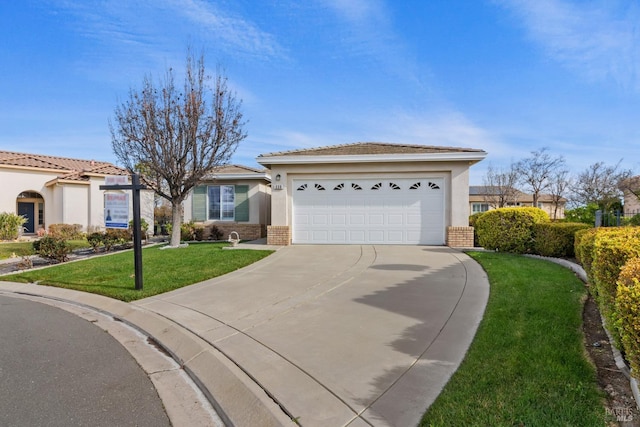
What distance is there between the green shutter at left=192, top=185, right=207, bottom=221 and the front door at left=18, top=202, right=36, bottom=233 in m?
13.7

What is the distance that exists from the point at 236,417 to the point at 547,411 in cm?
250

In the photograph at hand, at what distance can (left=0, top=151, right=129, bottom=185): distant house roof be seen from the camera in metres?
21.8

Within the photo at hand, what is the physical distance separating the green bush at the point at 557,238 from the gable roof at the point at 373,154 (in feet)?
12.6

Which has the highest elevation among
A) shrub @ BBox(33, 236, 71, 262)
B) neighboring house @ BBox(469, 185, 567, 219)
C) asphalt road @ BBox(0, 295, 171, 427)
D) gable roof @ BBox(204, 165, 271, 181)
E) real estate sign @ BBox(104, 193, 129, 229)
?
gable roof @ BBox(204, 165, 271, 181)

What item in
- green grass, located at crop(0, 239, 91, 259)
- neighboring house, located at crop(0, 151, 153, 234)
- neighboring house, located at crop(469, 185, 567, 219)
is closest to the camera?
green grass, located at crop(0, 239, 91, 259)

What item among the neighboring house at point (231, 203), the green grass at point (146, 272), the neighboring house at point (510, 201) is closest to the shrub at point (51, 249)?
the green grass at point (146, 272)

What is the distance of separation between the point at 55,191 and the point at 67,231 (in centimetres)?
342

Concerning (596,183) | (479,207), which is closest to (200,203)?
(596,183)

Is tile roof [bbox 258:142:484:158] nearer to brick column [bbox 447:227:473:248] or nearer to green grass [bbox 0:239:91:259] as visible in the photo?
brick column [bbox 447:227:473:248]

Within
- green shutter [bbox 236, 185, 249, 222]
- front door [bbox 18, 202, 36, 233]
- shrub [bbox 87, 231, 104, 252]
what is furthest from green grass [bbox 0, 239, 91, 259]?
front door [bbox 18, 202, 36, 233]

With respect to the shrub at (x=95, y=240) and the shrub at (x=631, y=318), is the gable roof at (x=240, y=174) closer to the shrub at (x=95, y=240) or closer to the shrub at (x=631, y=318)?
the shrub at (x=95, y=240)

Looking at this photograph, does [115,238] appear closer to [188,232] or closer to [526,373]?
[188,232]

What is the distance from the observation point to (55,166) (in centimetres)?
2356

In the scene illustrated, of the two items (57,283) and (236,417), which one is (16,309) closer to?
(57,283)
